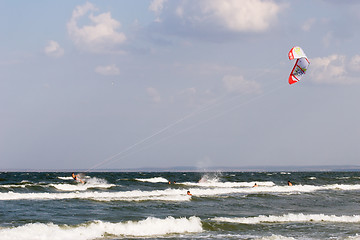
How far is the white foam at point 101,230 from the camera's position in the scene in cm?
1653

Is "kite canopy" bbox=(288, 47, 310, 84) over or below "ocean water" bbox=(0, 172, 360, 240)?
over

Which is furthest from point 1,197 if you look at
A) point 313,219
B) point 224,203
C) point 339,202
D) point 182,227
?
point 339,202

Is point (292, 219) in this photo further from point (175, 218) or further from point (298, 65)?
point (298, 65)

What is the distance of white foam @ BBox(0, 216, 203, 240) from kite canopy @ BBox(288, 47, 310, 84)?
8.88 metres

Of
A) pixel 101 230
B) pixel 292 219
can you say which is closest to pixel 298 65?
pixel 292 219

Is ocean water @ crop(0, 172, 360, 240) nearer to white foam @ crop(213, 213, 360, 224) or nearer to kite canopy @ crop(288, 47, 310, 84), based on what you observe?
white foam @ crop(213, 213, 360, 224)

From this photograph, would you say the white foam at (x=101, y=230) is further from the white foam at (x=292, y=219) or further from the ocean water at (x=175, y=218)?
the white foam at (x=292, y=219)

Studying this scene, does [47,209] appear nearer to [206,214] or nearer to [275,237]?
[206,214]

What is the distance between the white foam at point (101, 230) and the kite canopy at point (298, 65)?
8.88m

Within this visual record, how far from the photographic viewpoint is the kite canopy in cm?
2322

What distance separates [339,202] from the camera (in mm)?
31406

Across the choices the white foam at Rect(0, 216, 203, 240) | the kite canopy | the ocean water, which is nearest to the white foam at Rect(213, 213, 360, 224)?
the ocean water

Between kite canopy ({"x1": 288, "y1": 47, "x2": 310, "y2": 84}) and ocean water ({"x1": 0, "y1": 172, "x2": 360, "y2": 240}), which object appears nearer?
ocean water ({"x1": 0, "y1": 172, "x2": 360, "y2": 240})

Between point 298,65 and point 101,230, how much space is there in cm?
1265
